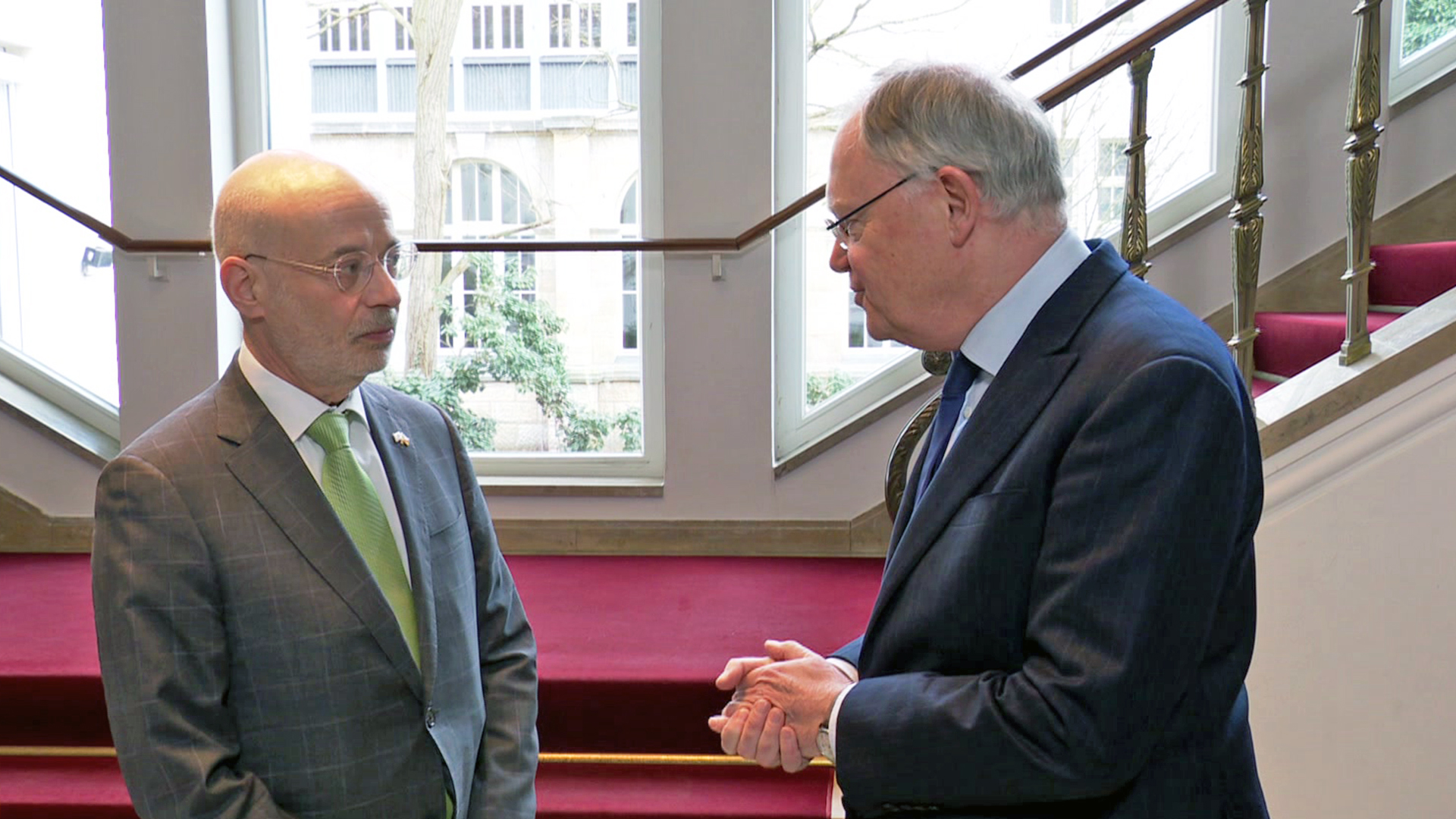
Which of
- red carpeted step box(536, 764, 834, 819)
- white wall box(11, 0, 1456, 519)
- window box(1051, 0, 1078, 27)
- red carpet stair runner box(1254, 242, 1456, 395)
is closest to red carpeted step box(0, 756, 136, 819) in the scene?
red carpeted step box(536, 764, 834, 819)

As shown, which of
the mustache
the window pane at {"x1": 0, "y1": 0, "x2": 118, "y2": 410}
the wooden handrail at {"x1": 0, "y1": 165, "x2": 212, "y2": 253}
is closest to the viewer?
the mustache

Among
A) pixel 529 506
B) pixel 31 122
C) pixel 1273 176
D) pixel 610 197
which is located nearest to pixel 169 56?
pixel 31 122

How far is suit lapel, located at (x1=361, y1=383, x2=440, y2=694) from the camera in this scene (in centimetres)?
163

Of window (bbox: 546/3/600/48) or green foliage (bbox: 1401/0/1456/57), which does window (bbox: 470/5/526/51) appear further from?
green foliage (bbox: 1401/0/1456/57)

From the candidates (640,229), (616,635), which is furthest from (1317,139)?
(616,635)

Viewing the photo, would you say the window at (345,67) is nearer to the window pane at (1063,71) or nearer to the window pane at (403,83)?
the window pane at (403,83)

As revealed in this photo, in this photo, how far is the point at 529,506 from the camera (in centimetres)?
410

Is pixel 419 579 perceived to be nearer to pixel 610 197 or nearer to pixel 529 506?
pixel 529 506

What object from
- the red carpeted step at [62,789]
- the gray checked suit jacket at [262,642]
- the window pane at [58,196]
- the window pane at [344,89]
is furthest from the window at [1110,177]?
the window pane at [58,196]

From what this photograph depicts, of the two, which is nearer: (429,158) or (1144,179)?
(1144,179)

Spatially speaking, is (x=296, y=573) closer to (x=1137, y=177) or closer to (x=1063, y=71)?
(x=1137, y=177)

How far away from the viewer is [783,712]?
1.32 meters

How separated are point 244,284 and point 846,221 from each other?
823mm

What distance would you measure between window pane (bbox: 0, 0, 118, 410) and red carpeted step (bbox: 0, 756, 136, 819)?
1952 millimetres
